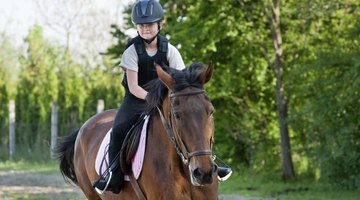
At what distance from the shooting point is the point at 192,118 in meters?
5.58

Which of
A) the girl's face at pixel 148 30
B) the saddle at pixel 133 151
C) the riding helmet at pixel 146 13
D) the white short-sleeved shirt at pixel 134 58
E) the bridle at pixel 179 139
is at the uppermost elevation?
the riding helmet at pixel 146 13

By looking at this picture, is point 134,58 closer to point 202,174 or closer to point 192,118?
point 192,118

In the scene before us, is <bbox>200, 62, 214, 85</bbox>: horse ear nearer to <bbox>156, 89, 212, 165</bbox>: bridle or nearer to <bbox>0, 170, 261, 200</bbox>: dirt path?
<bbox>156, 89, 212, 165</bbox>: bridle

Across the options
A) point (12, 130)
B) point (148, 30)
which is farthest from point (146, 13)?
point (12, 130)

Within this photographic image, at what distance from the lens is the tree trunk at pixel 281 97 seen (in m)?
19.2

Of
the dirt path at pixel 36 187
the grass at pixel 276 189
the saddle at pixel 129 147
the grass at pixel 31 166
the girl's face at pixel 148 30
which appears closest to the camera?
the saddle at pixel 129 147

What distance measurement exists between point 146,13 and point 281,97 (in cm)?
1314

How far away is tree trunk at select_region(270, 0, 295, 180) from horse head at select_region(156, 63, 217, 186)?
1316 cm

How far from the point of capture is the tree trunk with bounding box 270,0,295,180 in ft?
62.8

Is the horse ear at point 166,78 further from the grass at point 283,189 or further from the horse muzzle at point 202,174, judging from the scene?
the grass at point 283,189

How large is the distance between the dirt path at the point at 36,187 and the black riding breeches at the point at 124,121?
643 cm

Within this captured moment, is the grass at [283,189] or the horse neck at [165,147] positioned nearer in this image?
the horse neck at [165,147]

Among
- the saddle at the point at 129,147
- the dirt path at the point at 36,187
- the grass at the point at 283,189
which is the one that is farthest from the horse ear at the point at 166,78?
the grass at the point at 283,189

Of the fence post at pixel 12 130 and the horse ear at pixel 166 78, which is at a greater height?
the horse ear at pixel 166 78
